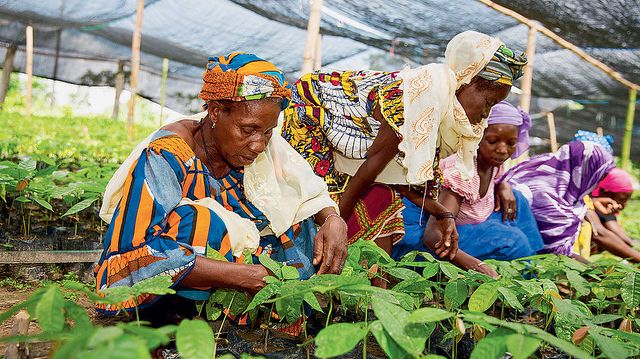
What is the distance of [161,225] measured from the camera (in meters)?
1.90

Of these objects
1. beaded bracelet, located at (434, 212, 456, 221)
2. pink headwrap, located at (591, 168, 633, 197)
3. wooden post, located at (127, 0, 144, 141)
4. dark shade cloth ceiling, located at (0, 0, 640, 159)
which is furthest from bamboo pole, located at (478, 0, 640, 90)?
wooden post, located at (127, 0, 144, 141)

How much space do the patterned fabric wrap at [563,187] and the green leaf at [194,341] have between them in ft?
10.1

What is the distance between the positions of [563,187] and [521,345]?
3.09 m

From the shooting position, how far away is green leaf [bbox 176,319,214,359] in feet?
3.39

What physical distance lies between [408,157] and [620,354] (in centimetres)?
125

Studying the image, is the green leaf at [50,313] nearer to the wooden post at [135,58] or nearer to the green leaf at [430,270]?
the green leaf at [430,270]

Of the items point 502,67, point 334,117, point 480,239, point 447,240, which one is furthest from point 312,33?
point 447,240

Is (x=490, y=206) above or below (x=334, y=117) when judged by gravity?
below

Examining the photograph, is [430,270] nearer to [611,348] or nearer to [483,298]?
[483,298]

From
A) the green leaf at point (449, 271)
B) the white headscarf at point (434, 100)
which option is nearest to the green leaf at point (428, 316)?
the green leaf at point (449, 271)

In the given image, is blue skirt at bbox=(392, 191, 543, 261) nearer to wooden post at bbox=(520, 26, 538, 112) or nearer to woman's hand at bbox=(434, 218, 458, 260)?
woman's hand at bbox=(434, 218, 458, 260)

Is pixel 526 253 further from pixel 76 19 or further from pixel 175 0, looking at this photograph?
pixel 76 19

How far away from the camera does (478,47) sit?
8.34 feet

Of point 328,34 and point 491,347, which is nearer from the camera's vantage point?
point 491,347
